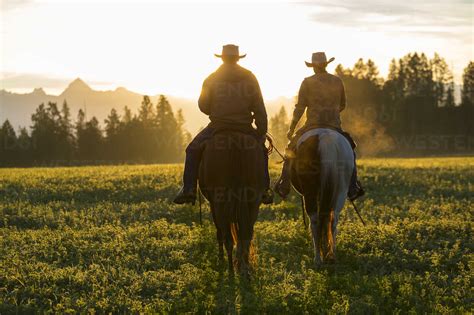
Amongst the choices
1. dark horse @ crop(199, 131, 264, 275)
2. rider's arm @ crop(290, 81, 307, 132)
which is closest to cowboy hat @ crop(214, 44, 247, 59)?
dark horse @ crop(199, 131, 264, 275)

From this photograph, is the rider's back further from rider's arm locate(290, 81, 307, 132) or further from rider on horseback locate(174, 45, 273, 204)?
rider on horseback locate(174, 45, 273, 204)

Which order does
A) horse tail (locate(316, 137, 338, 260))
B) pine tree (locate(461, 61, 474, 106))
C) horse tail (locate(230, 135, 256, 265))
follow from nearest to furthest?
horse tail (locate(230, 135, 256, 265)), horse tail (locate(316, 137, 338, 260)), pine tree (locate(461, 61, 474, 106))

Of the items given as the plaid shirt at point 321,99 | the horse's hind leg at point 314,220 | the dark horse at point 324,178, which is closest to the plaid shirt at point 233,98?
the dark horse at point 324,178

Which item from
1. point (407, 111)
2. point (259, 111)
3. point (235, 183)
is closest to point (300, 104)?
point (259, 111)

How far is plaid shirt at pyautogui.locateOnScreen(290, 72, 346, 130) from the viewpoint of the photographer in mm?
12211

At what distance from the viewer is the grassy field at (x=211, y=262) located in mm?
9078

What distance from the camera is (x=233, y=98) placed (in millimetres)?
10656

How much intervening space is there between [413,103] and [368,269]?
10190 cm

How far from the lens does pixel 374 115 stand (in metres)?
93.7

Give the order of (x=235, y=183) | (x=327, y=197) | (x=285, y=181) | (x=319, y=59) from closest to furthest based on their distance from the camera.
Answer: (x=235, y=183) → (x=327, y=197) → (x=319, y=59) → (x=285, y=181)

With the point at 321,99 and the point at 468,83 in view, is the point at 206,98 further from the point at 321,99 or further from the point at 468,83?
the point at 468,83

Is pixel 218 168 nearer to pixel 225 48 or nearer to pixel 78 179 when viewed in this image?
pixel 225 48

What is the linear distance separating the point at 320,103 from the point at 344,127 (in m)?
70.3

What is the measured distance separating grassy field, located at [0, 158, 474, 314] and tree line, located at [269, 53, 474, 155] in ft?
216
